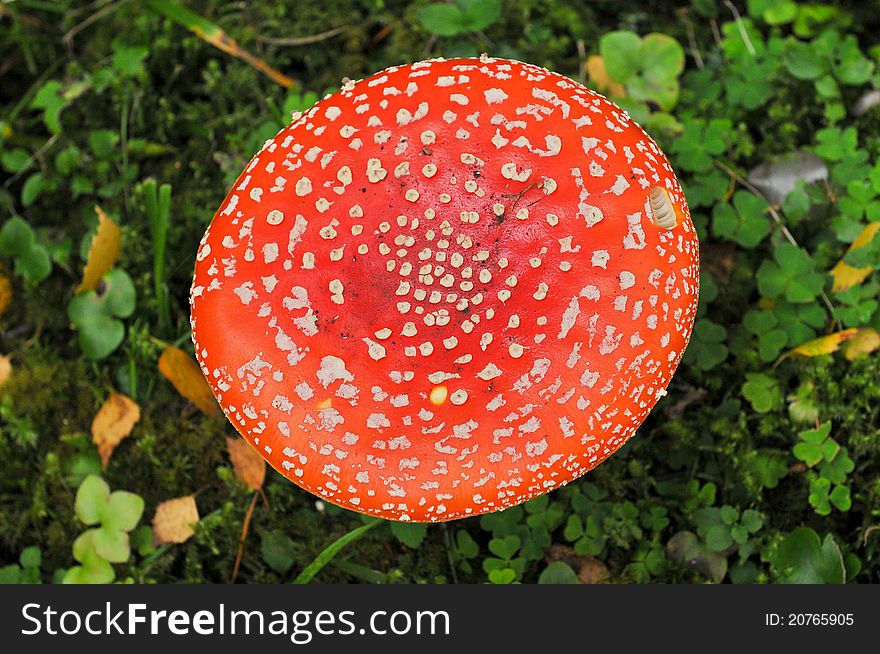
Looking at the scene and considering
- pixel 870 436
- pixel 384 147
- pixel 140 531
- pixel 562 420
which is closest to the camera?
pixel 562 420

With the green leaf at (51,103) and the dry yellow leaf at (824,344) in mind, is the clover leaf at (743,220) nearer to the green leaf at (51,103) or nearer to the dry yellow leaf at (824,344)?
the dry yellow leaf at (824,344)

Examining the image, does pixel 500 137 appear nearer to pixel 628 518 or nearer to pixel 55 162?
pixel 628 518

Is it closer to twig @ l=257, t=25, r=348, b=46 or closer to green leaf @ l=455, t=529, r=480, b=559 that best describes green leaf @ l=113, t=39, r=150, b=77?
twig @ l=257, t=25, r=348, b=46

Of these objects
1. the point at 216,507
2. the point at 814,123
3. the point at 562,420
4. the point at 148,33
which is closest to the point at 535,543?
the point at 562,420

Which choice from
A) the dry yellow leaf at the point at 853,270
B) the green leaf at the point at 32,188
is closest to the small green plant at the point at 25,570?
the green leaf at the point at 32,188

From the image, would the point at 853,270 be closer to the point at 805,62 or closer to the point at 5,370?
the point at 805,62

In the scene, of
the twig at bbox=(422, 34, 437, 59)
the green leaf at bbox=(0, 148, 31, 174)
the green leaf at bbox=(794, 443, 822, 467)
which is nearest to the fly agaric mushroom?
the green leaf at bbox=(794, 443, 822, 467)
